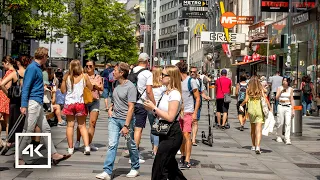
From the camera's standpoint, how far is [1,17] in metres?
30.1

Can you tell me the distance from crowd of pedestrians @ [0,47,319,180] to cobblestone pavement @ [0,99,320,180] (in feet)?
0.86

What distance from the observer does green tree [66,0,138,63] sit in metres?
54.8

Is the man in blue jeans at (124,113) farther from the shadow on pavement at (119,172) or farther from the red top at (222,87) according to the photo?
the red top at (222,87)

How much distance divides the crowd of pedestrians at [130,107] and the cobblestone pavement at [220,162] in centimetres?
26

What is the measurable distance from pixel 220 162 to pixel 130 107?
328cm

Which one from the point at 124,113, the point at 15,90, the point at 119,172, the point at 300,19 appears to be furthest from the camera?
the point at 300,19

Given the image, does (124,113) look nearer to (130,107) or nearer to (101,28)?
(130,107)

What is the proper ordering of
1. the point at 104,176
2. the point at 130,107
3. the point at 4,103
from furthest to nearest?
the point at 4,103 < the point at 130,107 < the point at 104,176

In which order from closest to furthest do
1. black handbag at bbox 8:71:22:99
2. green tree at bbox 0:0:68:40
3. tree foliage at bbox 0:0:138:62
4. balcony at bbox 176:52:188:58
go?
1. black handbag at bbox 8:71:22:99
2. green tree at bbox 0:0:68:40
3. tree foliage at bbox 0:0:138:62
4. balcony at bbox 176:52:188:58

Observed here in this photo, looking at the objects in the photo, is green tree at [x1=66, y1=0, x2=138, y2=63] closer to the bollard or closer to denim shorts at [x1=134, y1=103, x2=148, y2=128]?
the bollard

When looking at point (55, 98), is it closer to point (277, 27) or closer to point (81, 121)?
point (81, 121)

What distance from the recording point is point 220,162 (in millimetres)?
12531

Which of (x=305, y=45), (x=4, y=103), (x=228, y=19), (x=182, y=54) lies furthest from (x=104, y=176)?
(x=182, y=54)

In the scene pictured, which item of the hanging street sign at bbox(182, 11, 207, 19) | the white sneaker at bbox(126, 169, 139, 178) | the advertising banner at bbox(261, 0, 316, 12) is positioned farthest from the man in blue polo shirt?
the hanging street sign at bbox(182, 11, 207, 19)
